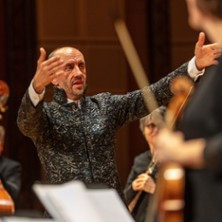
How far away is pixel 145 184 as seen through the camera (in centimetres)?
371

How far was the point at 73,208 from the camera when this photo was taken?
64.9 inches

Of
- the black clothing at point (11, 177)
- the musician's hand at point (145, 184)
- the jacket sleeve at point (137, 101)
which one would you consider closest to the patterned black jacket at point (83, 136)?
the jacket sleeve at point (137, 101)

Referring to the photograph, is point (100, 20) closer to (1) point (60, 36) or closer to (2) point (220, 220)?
(1) point (60, 36)

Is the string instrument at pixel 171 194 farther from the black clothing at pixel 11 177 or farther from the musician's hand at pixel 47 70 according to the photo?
the black clothing at pixel 11 177

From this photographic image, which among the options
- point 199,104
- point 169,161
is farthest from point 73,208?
point 199,104

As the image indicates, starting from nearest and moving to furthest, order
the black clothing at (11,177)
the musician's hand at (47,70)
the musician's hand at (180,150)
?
1. the musician's hand at (180,150)
2. the musician's hand at (47,70)
3. the black clothing at (11,177)

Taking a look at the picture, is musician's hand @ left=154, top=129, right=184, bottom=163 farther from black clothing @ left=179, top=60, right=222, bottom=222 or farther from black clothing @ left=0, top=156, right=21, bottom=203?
black clothing @ left=0, top=156, right=21, bottom=203

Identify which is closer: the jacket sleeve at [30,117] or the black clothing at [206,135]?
the black clothing at [206,135]

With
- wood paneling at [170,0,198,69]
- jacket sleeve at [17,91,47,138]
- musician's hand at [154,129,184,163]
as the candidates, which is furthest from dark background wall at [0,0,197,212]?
musician's hand at [154,129,184,163]

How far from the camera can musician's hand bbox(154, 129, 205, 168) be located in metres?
1.57

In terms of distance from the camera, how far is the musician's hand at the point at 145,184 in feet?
12.2

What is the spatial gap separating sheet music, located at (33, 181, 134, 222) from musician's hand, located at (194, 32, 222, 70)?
1.15 meters

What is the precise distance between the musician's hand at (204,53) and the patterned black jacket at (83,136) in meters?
0.10

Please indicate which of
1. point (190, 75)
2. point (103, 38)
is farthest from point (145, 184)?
point (103, 38)
